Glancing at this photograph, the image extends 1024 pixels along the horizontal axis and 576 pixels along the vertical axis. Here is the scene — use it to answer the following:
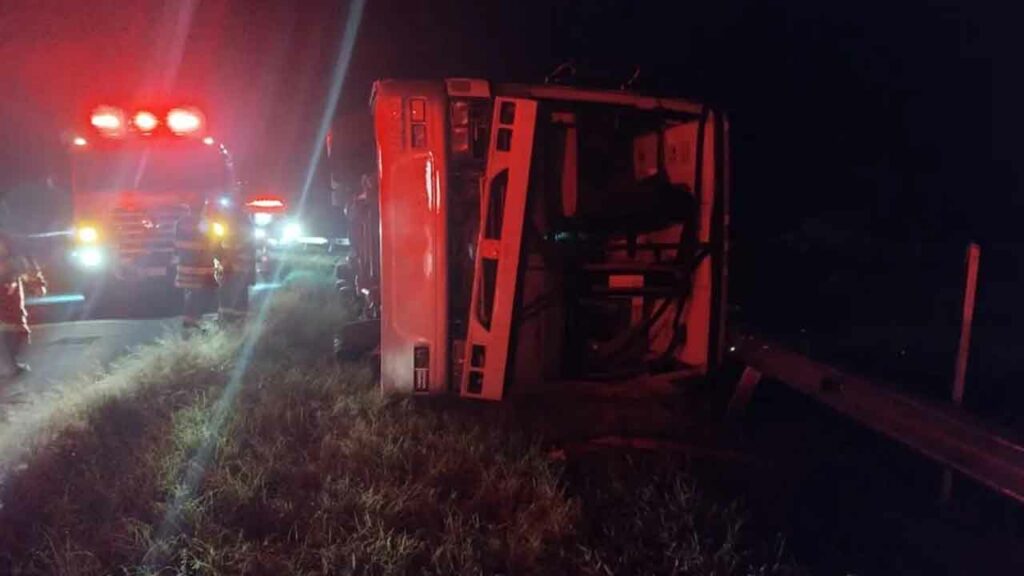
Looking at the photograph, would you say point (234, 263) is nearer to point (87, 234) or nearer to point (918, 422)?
point (87, 234)

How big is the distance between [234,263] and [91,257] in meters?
3.11

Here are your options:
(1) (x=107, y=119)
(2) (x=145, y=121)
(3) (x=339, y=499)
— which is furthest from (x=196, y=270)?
(3) (x=339, y=499)

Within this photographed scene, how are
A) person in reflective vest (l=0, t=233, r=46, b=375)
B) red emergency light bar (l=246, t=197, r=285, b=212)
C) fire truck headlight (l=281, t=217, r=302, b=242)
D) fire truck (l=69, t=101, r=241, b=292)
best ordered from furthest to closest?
→ fire truck headlight (l=281, t=217, r=302, b=242) → red emergency light bar (l=246, t=197, r=285, b=212) → fire truck (l=69, t=101, r=241, b=292) → person in reflective vest (l=0, t=233, r=46, b=375)

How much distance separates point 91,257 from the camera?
11430 mm

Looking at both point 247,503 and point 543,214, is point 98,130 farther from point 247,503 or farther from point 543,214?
point 247,503

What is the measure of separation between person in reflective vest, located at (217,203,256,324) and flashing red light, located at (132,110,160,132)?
4.98 ft

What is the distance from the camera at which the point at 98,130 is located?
1113cm

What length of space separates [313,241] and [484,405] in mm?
14070

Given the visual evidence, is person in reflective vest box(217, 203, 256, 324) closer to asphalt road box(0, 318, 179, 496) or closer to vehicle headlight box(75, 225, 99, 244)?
asphalt road box(0, 318, 179, 496)

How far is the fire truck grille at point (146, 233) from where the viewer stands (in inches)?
436

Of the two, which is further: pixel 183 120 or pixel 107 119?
pixel 183 120

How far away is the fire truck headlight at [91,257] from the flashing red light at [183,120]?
220cm

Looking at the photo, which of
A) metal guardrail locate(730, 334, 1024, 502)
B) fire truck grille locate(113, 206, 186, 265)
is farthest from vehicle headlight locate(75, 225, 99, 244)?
metal guardrail locate(730, 334, 1024, 502)

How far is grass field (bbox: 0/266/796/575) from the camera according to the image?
10.2 feet
